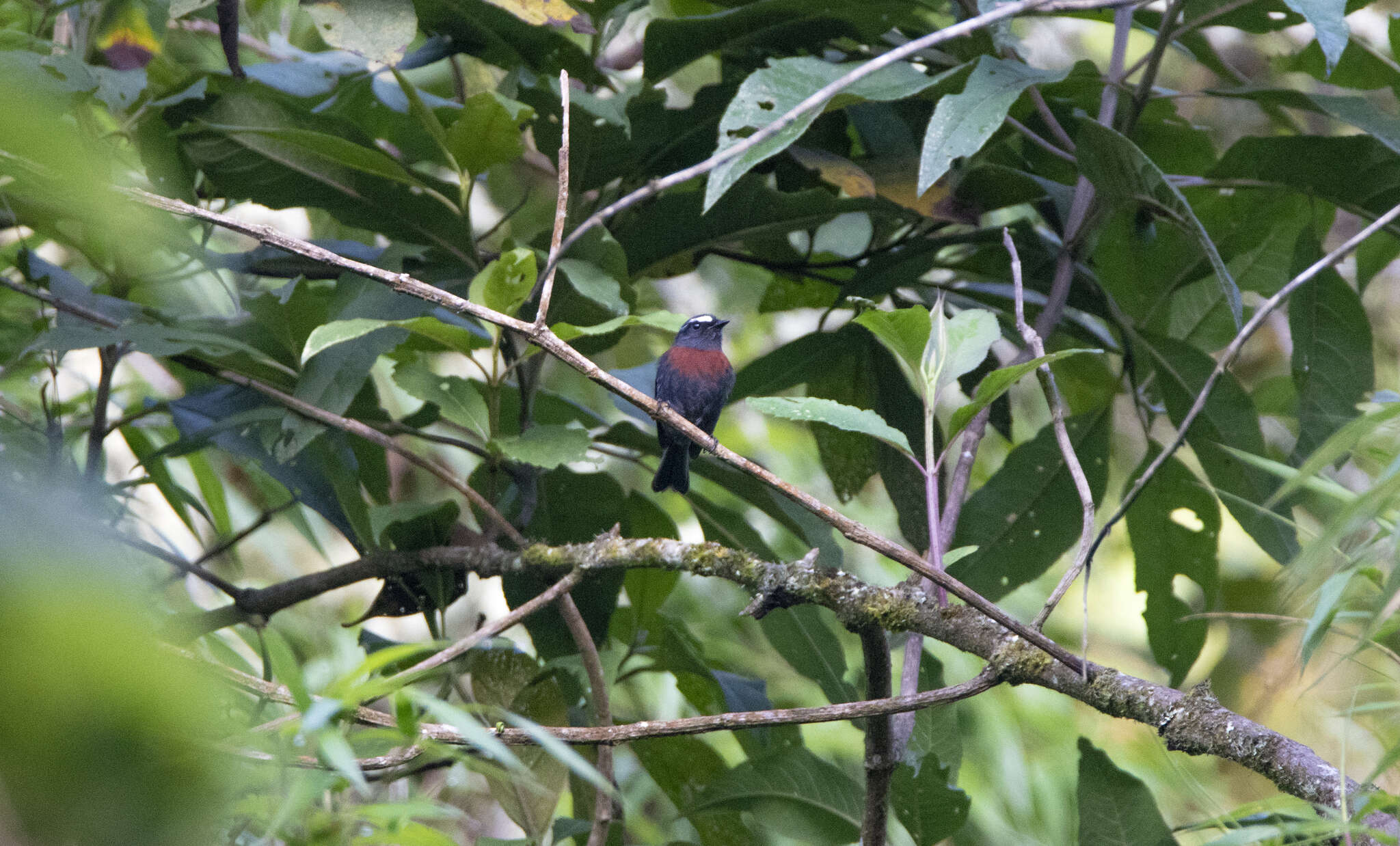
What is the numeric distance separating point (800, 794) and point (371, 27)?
5.47ft

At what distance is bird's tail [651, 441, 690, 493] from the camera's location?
2541 mm

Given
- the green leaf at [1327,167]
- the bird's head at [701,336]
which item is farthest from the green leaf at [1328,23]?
the bird's head at [701,336]

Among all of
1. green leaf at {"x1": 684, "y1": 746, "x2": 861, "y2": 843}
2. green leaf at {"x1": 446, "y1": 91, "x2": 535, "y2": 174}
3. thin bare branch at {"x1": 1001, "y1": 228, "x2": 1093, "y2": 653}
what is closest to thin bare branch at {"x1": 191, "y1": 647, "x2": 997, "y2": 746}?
thin bare branch at {"x1": 1001, "y1": 228, "x2": 1093, "y2": 653}

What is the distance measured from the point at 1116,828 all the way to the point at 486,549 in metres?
1.26

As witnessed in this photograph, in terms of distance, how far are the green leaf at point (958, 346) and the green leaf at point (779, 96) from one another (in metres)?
0.39

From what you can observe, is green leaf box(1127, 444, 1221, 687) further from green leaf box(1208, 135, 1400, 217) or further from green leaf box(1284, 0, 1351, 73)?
green leaf box(1284, 0, 1351, 73)

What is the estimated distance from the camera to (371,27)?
1913 mm

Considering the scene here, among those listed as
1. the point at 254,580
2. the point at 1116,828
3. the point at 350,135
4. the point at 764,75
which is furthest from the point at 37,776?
the point at 254,580

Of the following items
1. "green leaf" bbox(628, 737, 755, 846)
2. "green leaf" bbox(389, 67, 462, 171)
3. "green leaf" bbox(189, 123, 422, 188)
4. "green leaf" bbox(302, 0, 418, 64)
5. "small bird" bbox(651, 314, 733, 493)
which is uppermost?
"green leaf" bbox(302, 0, 418, 64)

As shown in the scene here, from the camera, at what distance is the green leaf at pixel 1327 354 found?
222 centimetres

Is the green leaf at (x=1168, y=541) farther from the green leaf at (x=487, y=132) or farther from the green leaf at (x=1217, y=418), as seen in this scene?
the green leaf at (x=487, y=132)

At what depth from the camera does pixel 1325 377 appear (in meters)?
2.26

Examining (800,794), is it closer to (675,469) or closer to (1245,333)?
(675,469)

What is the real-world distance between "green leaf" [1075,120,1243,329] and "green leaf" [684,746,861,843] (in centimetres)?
112
